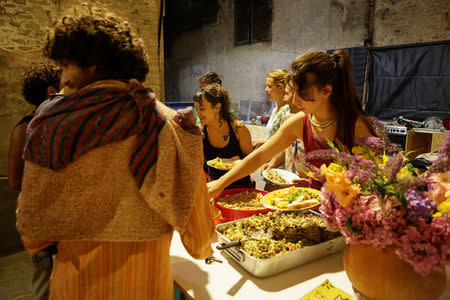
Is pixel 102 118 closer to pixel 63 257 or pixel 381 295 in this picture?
pixel 63 257

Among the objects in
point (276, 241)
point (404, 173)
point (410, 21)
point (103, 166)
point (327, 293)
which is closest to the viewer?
point (103, 166)

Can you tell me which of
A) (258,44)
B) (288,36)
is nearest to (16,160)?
(288,36)

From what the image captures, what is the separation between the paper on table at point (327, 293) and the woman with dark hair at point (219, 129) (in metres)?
1.95

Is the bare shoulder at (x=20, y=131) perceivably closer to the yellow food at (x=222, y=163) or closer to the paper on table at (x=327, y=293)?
the yellow food at (x=222, y=163)

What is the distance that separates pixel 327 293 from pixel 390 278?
24cm

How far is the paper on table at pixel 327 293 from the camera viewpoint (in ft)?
3.46

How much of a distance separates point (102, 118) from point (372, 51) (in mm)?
6790

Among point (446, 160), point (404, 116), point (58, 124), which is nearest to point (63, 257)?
point (58, 124)

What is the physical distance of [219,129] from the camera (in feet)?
10.1

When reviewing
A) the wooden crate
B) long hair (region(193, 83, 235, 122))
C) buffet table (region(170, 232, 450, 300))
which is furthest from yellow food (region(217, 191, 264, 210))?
the wooden crate

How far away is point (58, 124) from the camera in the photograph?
2.60ft

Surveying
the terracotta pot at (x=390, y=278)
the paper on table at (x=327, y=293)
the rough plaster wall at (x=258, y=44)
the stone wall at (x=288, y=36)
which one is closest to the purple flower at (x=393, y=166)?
the terracotta pot at (x=390, y=278)

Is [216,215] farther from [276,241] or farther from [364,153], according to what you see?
[364,153]

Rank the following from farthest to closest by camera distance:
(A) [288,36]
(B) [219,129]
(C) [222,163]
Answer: (A) [288,36], (B) [219,129], (C) [222,163]
